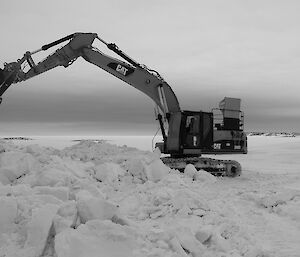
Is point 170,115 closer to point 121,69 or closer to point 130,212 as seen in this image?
point 121,69

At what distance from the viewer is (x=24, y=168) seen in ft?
30.2

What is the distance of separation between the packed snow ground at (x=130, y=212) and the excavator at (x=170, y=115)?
102 inches

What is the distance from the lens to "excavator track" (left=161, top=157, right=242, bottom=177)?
15281 mm

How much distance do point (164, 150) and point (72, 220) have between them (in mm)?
11194

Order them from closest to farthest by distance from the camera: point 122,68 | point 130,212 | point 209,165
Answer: point 130,212
point 209,165
point 122,68

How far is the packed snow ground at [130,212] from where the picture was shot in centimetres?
502

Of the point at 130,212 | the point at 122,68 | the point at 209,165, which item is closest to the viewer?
the point at 130,212

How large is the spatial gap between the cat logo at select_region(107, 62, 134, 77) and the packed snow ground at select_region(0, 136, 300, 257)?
151 inches

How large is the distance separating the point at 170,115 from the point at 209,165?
262 centimetres

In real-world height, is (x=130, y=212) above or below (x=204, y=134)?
below

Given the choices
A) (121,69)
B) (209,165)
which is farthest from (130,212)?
(121,69)

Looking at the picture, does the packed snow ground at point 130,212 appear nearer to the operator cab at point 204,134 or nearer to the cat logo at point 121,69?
the operator cab at point 204,134

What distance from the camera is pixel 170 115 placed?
15.9 metres

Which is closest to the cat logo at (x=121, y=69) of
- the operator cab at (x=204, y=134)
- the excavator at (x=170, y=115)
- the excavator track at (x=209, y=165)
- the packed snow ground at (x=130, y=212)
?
the excavator at (x=170, y=115)
